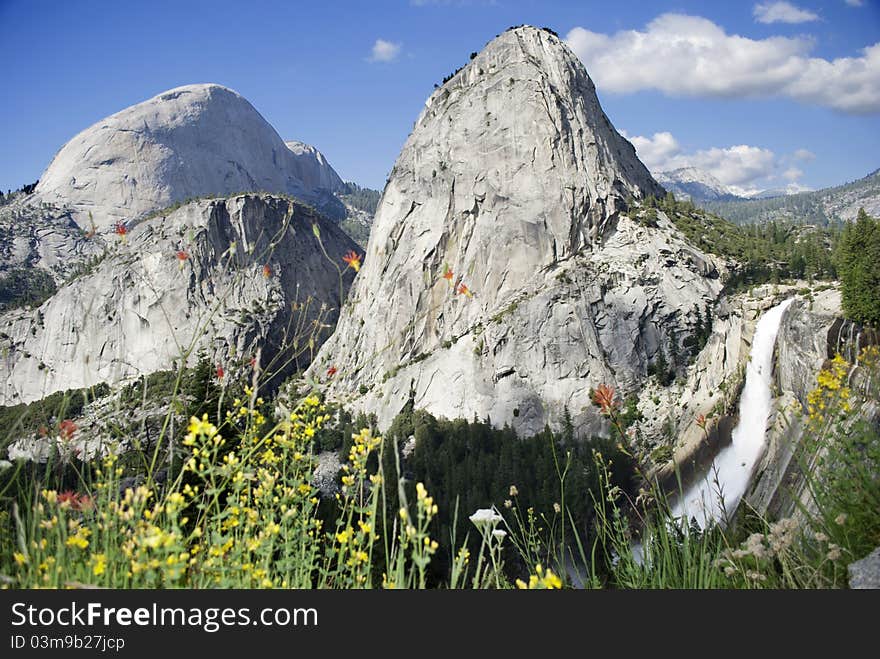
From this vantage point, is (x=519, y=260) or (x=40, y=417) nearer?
(x=40, y=417)

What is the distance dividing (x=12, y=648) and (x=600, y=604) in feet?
9.86

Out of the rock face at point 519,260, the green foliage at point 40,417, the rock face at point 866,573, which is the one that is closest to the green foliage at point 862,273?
the rock face at point 519,260

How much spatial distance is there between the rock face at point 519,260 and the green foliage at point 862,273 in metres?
23.8

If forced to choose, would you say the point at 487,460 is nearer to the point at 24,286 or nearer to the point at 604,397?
the point at 604,397

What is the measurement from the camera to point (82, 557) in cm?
328

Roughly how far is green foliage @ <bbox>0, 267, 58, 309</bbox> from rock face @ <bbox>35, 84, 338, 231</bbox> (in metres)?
16.7

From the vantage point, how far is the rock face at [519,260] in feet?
227

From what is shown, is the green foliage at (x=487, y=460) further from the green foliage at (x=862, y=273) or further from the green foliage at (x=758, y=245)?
the green foliage at (x=758, y=245)

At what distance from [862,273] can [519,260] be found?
43.1 metres

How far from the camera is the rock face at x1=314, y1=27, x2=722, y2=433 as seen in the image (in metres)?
69.1

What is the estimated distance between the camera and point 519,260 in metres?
78.2

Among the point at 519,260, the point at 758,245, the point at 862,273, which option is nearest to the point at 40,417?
the point at 862,273

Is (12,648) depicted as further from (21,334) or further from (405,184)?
(21,334)

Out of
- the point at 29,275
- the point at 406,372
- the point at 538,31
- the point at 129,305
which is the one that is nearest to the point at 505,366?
the point at 406,372
